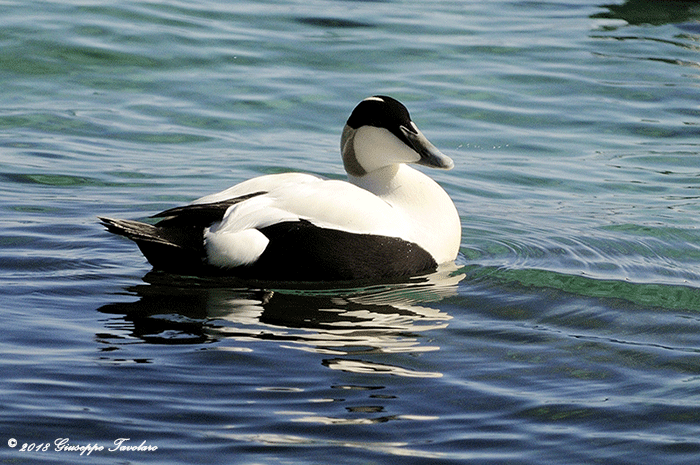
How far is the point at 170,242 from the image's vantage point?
4.71 metres

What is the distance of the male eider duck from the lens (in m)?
4.70

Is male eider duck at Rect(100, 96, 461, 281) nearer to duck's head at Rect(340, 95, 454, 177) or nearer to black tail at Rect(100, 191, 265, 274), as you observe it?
black tail at Rect(100, 191, 265, 274)

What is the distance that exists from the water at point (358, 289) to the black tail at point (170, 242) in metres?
0.10

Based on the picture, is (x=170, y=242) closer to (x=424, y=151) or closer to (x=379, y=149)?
(x=379, y=149)

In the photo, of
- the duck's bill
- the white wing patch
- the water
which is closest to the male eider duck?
the white wing patch

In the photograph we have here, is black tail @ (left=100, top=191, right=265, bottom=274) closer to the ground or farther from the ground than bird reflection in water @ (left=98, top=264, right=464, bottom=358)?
farther from the ground

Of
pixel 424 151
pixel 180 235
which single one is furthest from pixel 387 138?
pixel 180 235

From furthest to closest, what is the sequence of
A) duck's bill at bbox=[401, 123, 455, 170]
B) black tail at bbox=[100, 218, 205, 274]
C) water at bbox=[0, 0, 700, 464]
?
1. duck's bill at bbox=[401, 123, 455, 170]
2. black tail at bbox=[100, 218, 205, 274]
3. water at bbox=[0, 0, 700, 464]

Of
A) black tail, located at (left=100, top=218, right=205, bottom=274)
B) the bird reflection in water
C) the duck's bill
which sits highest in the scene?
the duck's bill

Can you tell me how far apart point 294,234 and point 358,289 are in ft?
1.18

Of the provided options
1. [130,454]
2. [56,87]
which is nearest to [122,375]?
[130,454]

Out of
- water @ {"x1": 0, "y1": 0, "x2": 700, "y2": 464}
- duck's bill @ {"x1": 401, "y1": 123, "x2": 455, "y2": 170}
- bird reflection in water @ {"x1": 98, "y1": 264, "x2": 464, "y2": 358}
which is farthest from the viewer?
duck's bill @ {"x1": 401, "y1": 123, "x2": 455, "y2": 170}

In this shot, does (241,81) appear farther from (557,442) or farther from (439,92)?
(557,442)

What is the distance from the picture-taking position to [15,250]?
5.12 meters
